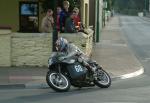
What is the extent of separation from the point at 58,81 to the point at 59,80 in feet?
0.13

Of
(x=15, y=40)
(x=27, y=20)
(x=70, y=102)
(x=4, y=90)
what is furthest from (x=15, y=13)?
(x=70, y=102)

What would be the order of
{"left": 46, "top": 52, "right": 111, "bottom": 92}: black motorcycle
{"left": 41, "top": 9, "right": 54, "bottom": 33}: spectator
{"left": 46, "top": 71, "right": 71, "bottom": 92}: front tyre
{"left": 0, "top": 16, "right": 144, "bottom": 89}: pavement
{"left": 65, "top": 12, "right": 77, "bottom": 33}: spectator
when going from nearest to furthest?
{"left": 46, "top": 71, "right": 71, "bottom": 92}: front tyre, {"left": 46, "top": 52, "right": 111, "bottom": 92}: black motorcycle, {"left": 0, "top": 16, "right": 144, "bottom": 89}: pavement, {"left": 65, "top": 12, "right": 77, "bottom": 33}: spectator, {"left": 41, "top": 9, "right": 54, "bottom": 33}: spectator

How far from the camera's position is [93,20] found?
32781mm

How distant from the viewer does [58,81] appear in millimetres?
13422

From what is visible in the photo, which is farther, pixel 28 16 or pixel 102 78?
pixel 28 16

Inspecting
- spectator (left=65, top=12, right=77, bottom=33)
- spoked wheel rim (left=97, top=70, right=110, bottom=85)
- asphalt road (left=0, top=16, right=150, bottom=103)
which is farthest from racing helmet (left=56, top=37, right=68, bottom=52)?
spectator (left=65, top=12, right=77, bottom=33)

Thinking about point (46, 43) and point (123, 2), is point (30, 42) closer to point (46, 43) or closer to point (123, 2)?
point (46, 43)

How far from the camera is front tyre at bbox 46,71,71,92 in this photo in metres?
13.3

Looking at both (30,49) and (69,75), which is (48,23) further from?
(69,75)

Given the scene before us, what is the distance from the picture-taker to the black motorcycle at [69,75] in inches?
528

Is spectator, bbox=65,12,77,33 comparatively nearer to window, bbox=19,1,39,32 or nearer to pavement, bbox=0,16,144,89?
pavement, bbox=0,16,144,89

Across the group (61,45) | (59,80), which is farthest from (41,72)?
(59,80)

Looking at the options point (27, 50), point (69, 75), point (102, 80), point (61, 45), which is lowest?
point (102, 80)

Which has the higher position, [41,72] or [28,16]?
[28,16]
